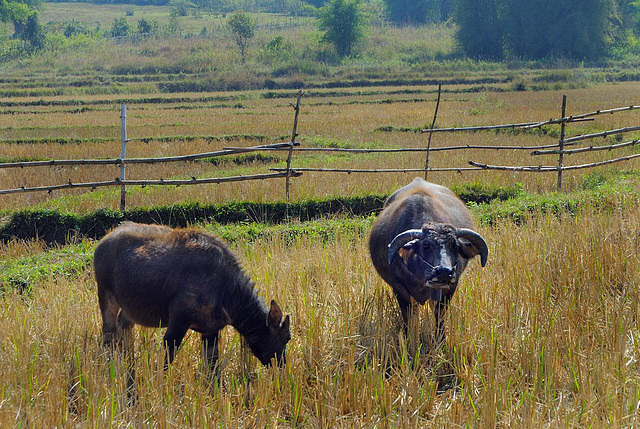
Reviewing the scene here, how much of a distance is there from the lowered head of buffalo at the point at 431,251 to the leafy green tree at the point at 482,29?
172 feet

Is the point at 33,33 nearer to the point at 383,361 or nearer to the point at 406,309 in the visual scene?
the point at 406,309

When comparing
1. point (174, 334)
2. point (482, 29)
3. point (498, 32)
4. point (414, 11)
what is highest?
point (414, 11)

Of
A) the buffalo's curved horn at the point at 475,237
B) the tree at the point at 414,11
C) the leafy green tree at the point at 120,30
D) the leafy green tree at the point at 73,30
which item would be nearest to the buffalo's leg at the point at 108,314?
the buffalo's curved horn at the point at 475,237

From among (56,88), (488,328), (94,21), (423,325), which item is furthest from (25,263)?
(94,21)

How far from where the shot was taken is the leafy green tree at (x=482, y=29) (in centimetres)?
5422

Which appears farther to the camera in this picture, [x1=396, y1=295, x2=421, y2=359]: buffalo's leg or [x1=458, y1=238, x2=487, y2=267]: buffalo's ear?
[x1=458, y1=238, x2=487, y2=267]: buffalo's ear

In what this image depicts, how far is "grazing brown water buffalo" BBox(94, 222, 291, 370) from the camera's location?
4.29m

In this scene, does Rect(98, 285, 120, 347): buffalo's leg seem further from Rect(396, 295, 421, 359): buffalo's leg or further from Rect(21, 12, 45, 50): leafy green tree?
Rect(21, 12, 45, 50): leafy green tree

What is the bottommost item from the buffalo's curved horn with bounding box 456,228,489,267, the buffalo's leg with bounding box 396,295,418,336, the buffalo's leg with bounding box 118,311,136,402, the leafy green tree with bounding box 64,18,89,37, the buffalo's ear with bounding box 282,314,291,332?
the leafy green tree with bounding box 64,18,89,37

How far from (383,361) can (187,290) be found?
1.38 metres

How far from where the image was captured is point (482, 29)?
179 ft

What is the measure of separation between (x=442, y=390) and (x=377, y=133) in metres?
15.8

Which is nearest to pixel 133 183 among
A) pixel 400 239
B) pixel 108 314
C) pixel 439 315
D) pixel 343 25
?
pixel 108 314

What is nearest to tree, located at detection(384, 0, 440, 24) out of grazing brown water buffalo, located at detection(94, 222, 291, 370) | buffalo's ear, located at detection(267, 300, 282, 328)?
grazing brown water buffalo, located at detection(94, 222, 291, 370)
